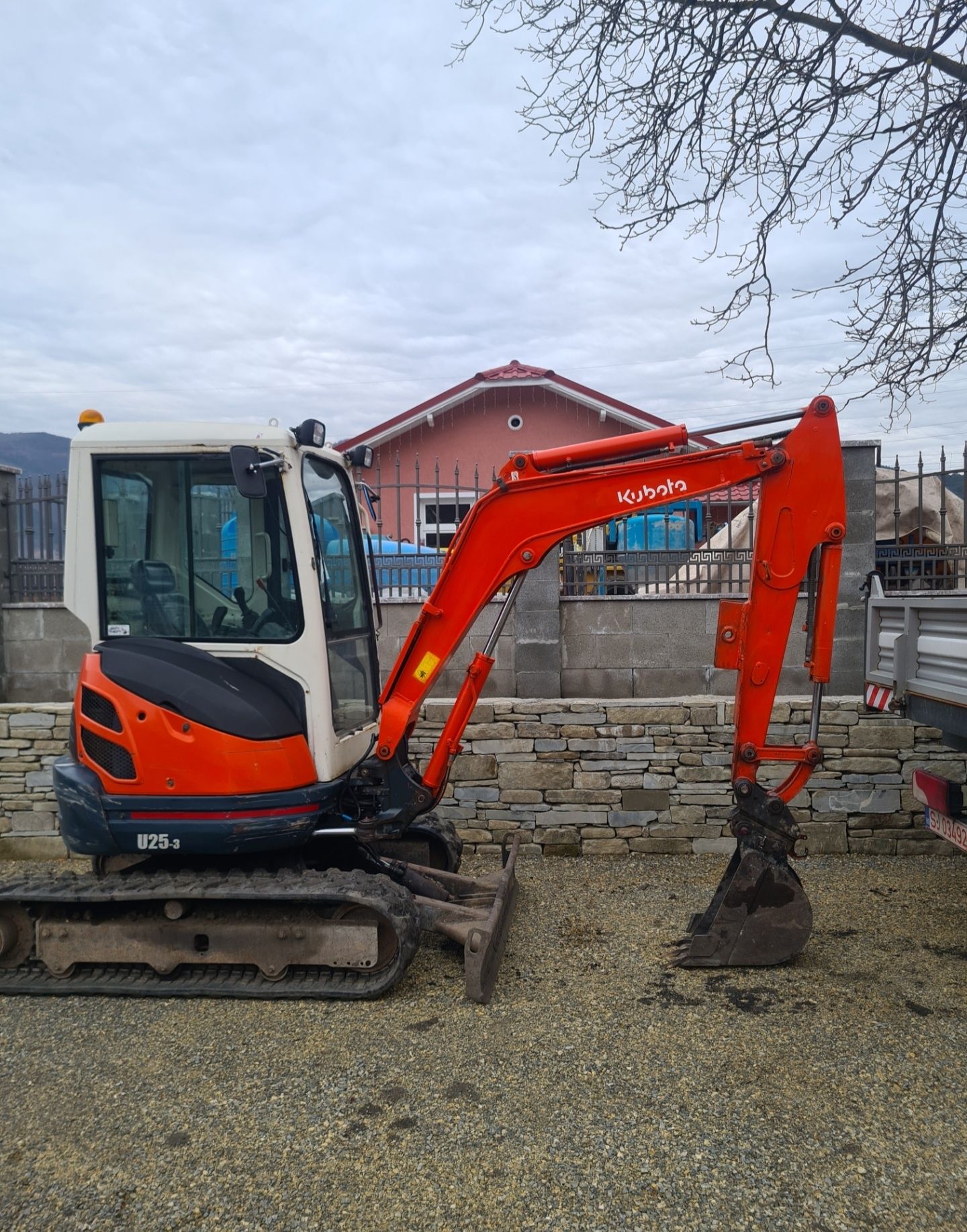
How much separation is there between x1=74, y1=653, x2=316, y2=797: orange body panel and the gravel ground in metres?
0.98

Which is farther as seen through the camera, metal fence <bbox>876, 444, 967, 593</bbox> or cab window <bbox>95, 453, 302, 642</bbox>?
metal fence <bbox>876, 444, 967, 593</bbox>

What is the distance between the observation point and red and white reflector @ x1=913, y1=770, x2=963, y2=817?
14.4 feet

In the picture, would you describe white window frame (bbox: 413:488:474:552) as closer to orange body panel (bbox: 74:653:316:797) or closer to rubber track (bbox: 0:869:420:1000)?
orange body panel (bbox: 74:653:316:797)

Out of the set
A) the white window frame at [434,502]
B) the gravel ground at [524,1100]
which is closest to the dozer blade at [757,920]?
the gravel ground at [524,1100]

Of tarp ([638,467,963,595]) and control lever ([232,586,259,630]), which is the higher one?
tarp ([638,467,963,595])

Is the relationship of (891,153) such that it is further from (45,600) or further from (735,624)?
(45,600)

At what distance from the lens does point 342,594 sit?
4.72 m

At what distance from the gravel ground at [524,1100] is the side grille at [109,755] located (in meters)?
1.05

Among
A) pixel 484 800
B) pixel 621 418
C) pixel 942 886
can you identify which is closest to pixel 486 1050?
pixel 484 800

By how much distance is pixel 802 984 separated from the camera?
419 cm

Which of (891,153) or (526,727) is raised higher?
(891,153)

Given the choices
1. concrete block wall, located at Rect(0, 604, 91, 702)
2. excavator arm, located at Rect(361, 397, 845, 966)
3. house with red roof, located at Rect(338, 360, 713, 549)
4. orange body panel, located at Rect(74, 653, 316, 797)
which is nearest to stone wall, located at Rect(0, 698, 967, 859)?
concrete block wall, located at Rect(0, 604, 91, 702)

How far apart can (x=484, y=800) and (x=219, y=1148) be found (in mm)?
3779

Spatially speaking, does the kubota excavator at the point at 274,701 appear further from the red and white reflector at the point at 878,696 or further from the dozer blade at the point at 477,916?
the red and white reflector at the point at 878,696
